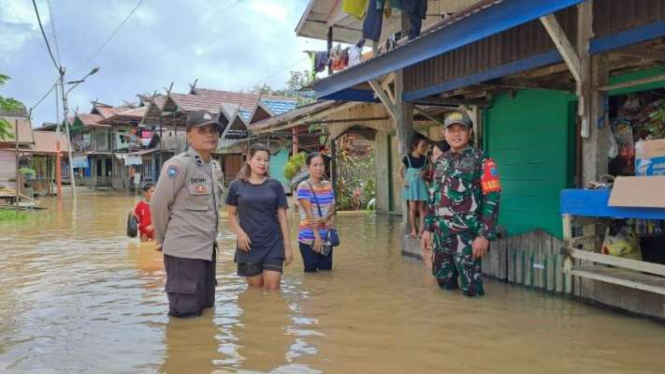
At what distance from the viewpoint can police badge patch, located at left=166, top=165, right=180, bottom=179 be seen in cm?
445

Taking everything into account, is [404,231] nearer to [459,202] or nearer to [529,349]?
[459,202]

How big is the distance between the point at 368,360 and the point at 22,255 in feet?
24.9

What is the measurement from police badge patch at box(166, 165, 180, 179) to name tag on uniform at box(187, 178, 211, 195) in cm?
13

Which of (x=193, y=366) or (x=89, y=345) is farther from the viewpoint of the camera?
(x=89, y=345)

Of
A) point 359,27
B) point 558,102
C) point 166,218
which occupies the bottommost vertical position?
point 166,218

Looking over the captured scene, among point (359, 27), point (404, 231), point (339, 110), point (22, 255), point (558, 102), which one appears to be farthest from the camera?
point (339, 110)

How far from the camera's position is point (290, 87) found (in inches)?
2030

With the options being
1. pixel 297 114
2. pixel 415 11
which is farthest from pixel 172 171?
pixel 297 114

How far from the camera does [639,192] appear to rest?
4.28 meters

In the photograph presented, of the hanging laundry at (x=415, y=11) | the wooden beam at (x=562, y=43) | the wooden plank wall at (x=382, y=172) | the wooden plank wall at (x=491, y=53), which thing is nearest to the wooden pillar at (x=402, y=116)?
the wooden plank wall at (x=491, y=53)

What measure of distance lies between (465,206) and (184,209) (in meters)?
2.59

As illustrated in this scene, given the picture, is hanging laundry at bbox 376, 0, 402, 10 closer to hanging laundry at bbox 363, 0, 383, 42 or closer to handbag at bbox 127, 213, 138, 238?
hanging laundry at bbox 363, 0, 383, 42

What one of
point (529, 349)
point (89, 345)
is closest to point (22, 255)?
point (89, 345)

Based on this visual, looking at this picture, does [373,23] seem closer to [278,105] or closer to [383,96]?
[383,96]
